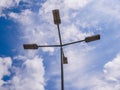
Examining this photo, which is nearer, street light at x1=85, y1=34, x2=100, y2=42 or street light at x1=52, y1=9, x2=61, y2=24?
street light at x1=52, y1=9, x2=61, y2=24

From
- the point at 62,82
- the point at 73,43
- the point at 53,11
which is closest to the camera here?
the point at 62,82

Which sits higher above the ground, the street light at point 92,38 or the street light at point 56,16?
the street light at point 56,16

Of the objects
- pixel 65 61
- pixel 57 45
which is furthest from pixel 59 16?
pixel 65 61

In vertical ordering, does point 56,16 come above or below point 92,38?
above

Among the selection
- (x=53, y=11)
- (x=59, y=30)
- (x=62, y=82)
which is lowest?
(x=62, y=82)

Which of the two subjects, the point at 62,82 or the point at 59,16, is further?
the point at 59,16

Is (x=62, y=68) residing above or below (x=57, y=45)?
below

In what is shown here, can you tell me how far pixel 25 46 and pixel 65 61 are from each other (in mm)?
2143

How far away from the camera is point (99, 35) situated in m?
13.3

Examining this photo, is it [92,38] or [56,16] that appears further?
[92,38]

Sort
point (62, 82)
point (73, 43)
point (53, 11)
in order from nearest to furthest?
1. point (62, 82)
2. point (53, 11)
3. point (73, 43)

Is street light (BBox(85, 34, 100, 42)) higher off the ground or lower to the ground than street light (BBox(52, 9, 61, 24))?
lower

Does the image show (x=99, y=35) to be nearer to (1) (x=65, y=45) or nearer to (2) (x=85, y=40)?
(2) (x=85, y=40)

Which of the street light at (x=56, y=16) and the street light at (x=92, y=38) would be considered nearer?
the street light at (x=56, y=16)
